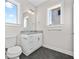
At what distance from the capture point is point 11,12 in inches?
58.6

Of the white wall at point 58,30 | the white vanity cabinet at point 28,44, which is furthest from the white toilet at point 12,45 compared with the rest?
the white wall at point 58,30

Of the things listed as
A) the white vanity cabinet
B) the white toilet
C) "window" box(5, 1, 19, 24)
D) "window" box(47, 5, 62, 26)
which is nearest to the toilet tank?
the white toilet

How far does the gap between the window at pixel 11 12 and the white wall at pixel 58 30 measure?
2.73 ft

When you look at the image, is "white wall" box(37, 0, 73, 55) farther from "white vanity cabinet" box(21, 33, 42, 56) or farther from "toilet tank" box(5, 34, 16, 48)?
"toilet tank" box(5, 34, 16, 48)

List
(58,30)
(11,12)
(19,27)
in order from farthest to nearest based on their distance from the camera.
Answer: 1. (58,30)
2. (19,27)
3. (11,12)

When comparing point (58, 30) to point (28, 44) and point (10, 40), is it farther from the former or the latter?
point (10, 40)

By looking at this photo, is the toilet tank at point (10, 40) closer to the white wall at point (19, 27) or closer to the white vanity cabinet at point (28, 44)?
the white wall at point (19, 27)

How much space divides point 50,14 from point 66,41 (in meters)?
1.04

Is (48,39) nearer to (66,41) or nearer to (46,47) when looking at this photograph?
(46,47)

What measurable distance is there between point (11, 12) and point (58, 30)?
1469 millimetres

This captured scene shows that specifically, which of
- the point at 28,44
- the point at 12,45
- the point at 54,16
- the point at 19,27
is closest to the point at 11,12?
the point at 19,27

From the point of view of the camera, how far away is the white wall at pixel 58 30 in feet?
5.89
